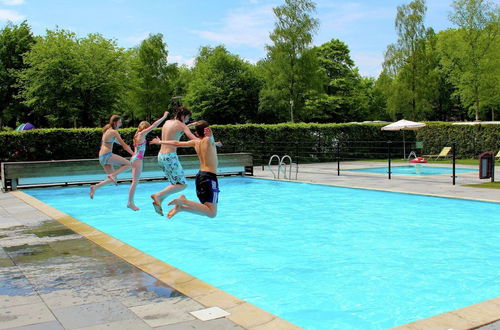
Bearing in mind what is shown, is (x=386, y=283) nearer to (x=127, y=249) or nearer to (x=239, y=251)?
(x=239, y=251)

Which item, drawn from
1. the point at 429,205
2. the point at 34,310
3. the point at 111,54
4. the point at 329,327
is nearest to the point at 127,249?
the point at 34,310

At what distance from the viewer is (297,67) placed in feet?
155

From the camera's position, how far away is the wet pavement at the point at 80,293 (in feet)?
13.8

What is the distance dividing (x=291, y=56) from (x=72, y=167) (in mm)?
32928

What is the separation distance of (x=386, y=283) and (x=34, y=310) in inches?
162

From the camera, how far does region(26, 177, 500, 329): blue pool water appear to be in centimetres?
552

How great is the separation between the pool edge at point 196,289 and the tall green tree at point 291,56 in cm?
3921

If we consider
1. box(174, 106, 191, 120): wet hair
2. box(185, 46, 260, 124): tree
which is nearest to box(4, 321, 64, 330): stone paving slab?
box(174, 106, 191, 120): wet hair

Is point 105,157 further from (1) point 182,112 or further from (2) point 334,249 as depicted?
(2) point 334,249

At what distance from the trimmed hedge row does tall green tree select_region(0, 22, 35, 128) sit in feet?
86.6

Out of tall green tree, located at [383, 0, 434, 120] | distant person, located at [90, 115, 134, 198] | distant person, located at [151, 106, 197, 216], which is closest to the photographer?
distant person, located at [151, 106, 197, 216]

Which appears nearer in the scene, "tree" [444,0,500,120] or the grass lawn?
the grass lawn

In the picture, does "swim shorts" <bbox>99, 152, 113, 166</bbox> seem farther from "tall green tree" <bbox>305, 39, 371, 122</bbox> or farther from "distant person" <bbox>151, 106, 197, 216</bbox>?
"tall green tree" <bbox>305, 39, 371, 122</bbox>

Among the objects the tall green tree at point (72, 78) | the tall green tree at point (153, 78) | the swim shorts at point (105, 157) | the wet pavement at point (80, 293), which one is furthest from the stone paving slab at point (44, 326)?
the tall green tree at point (153, 78)
